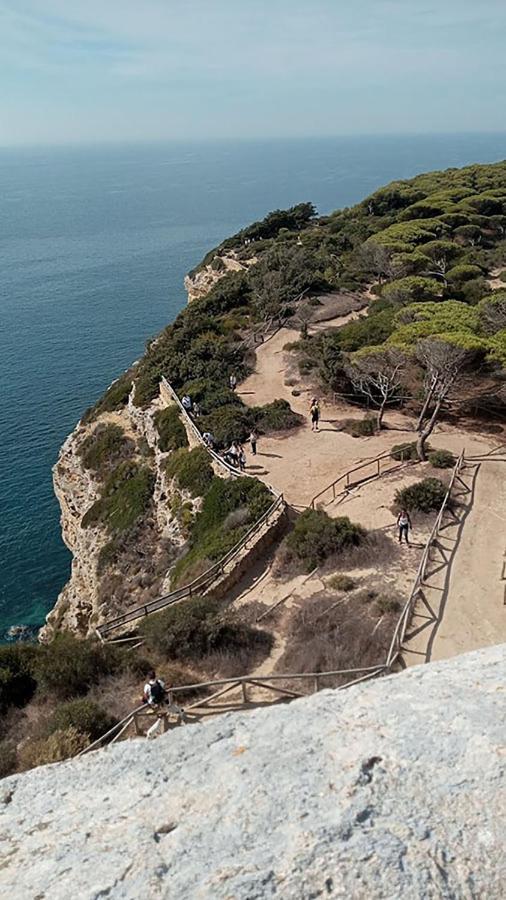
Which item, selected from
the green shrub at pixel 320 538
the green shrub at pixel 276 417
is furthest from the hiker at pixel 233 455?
the green shrub at pixel 320 538

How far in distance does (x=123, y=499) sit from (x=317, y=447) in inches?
384

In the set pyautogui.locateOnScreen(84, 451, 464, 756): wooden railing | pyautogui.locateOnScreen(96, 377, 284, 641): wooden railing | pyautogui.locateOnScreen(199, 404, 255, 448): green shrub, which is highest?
pyautogui.locateOnScreen(199, 404, 255, 448): green shrub

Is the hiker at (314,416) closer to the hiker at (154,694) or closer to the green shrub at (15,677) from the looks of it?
the green shrub at (15,677)

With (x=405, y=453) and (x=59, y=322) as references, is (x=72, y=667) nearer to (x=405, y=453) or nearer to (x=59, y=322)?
(x=405, y=453)

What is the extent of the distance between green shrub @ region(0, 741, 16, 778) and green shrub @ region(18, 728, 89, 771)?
0.17 m

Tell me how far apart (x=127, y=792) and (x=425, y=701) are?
4.34 m

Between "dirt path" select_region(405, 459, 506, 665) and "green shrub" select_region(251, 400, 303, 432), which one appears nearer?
"dirt path" select_region(405, 459, 506, 665)

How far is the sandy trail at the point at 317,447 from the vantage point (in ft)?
78.0

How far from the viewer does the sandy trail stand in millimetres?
23781

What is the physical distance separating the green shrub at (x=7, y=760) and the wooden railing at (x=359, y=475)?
12571mm

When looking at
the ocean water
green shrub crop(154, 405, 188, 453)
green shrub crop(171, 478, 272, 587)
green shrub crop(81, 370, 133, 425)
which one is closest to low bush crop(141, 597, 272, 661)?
green shrub crop(171, 478, 272, 587)

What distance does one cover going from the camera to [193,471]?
25859mm

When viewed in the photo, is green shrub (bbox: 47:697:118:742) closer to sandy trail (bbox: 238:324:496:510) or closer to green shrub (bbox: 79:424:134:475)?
sandy trail (bbox: 238:324:496:510)

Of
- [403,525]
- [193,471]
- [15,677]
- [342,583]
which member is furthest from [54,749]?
[193,471]
